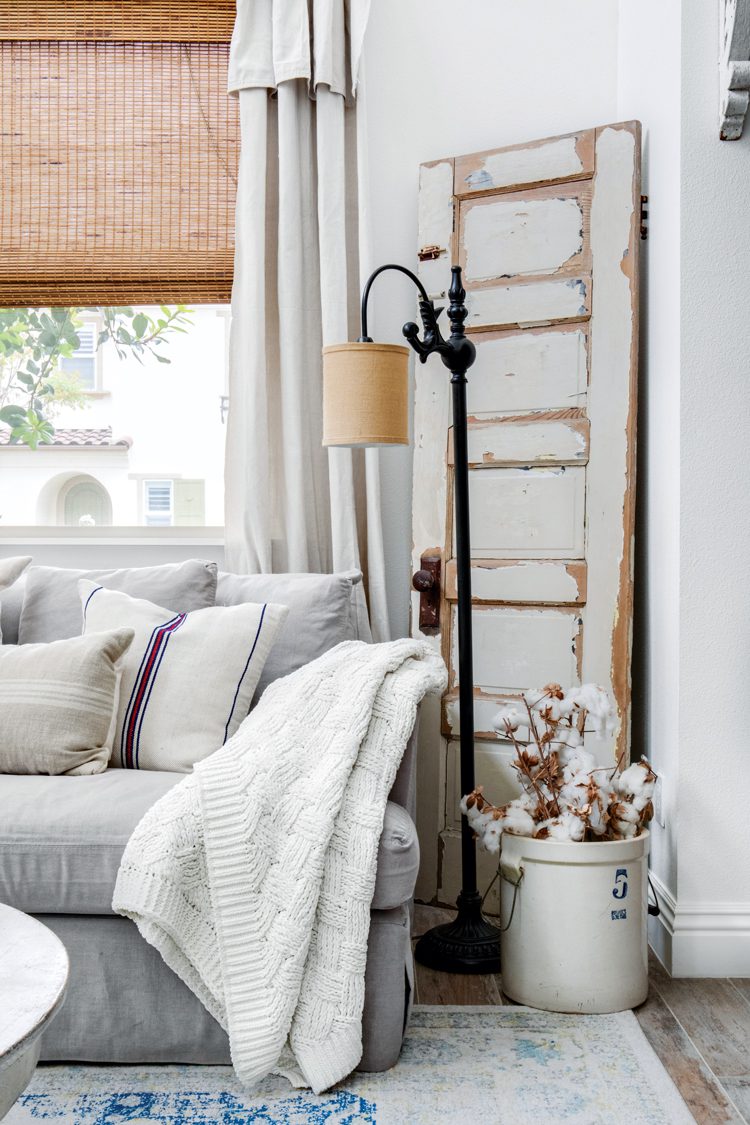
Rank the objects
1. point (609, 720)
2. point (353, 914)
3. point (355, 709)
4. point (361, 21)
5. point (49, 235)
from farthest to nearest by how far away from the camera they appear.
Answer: point (49, 235) < point (361, 21) < point (609, 720) < point (355, 709) < point (353, 914)

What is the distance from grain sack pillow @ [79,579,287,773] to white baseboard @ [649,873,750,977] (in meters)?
1.06

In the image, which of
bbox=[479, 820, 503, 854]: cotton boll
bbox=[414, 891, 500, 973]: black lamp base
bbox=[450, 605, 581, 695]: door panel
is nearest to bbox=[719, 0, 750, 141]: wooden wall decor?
bbox=[450, 605, 581, 695]: door panel

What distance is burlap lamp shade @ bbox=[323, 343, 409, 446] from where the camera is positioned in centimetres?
233

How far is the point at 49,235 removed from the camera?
299 cm

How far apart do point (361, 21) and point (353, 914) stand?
92.4 inches

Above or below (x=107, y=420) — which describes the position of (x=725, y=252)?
above

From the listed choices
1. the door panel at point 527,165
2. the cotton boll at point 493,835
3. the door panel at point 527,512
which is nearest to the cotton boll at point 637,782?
the cotton boll at point 493,835

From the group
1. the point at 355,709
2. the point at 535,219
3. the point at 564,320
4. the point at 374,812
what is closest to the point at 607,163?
the point at 535,219

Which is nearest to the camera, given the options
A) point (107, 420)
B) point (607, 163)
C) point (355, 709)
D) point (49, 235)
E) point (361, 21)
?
point (355, 709)

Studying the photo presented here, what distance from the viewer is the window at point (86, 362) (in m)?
3.19

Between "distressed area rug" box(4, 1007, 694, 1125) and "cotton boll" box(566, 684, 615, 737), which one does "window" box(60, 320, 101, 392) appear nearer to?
"cotton boll" box(566, 684, 615, 737)

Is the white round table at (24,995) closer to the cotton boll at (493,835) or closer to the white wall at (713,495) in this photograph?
the cotton boll at (493,835)

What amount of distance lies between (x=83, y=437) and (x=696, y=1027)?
92.4 inches

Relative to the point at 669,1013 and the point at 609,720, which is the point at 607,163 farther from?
the point at 669,1013
